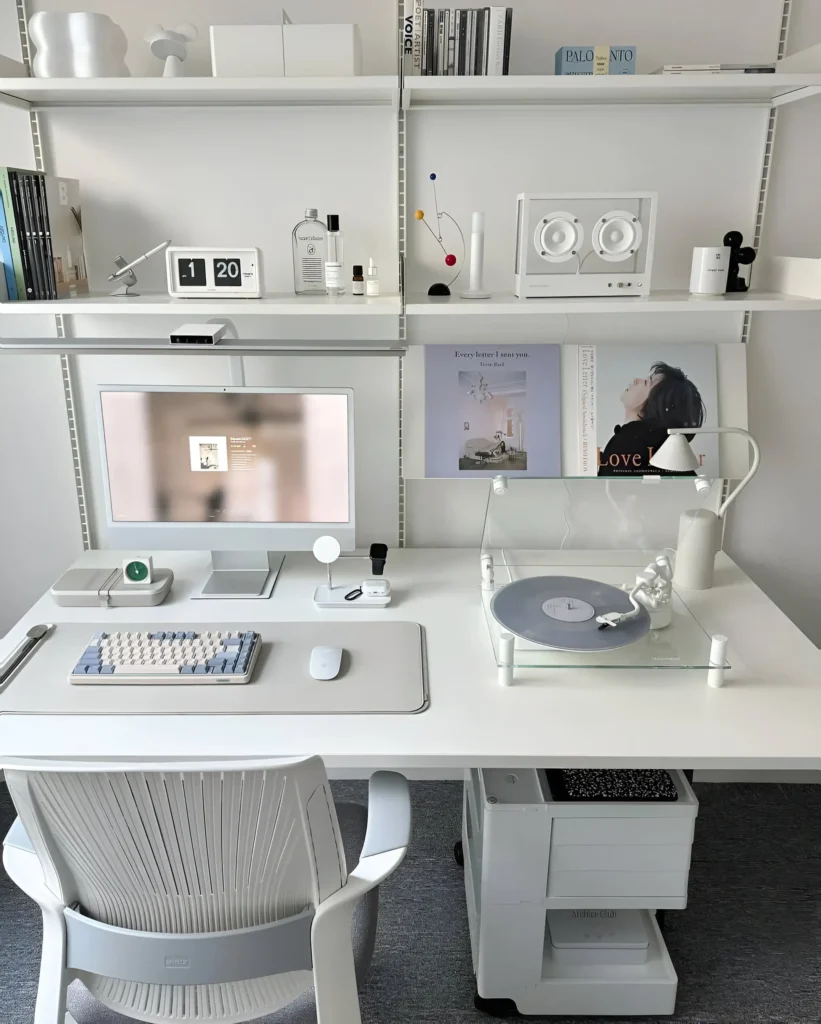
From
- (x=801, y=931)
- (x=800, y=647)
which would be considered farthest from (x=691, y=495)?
(x=801, y=931)

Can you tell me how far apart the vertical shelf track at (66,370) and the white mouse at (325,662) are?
3.03ft

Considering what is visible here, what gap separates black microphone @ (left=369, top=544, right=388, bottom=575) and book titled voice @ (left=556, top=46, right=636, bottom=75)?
111 cm

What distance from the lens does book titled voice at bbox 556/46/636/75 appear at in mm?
1731

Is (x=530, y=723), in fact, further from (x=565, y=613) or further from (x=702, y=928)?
(x=702, y=928)

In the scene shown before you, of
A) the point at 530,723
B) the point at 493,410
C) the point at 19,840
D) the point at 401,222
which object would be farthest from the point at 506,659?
the point at 401,222

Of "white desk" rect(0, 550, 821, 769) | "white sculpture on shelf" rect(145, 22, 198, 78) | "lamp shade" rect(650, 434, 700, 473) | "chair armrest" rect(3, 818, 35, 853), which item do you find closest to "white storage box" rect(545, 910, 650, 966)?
"white desk" rect(0, 550, 821, 769)

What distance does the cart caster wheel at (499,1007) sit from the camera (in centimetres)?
169

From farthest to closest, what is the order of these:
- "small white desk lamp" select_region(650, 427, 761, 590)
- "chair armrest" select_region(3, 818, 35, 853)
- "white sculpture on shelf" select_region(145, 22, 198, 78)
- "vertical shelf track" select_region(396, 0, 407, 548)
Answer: "small white desk lamp" select_region(650, 427, 761, 590) → "vertical shelf track" select_region(396, 0, 407, 548) → "white sculpture on shelf" select_region(145, 22, 198, 78) → "chair armrest" select_region(3, 818, 35, 853)

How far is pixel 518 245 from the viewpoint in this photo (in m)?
1.80

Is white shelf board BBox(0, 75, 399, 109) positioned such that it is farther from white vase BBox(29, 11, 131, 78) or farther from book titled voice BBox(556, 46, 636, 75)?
book titled voice BBox(556, 46, 636, 75)

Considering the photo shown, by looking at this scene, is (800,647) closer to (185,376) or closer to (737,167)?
(737,167)

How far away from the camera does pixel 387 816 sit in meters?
1.30

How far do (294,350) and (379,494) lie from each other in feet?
1.82

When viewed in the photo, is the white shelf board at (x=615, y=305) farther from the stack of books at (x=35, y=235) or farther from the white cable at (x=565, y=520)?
the stack of books at (x=35, y=235)
